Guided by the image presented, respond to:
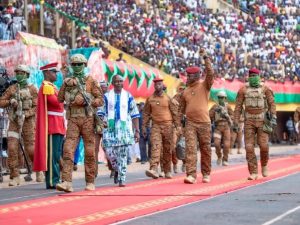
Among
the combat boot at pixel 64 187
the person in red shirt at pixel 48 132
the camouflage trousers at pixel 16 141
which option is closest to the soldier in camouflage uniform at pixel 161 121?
the camouflage trousers at pixel 16 141

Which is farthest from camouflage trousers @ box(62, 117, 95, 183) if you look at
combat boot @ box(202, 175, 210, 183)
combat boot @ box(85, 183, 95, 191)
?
combat boot @ box(202, 175, 210, 183)

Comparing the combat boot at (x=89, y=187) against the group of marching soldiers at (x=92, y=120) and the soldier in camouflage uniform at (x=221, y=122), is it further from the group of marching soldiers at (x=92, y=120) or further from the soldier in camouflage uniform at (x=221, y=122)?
the soldier in camouflage uniform at (x=221, y=122)

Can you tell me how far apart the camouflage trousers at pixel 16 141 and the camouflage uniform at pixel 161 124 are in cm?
221

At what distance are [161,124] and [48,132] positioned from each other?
3.52m

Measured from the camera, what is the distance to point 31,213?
12.6 m

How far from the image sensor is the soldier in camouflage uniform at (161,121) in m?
19.9

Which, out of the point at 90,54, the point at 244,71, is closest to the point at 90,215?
the point at 90,54

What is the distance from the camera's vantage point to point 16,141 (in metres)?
18.7

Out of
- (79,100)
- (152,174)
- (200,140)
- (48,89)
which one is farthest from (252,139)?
(79,100)

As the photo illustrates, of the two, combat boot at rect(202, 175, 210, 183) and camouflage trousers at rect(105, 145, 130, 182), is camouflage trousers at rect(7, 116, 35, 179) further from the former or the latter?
combat boot at rect(202, 175, 210, 183)

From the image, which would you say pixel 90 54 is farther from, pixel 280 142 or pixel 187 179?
pixel 280 142

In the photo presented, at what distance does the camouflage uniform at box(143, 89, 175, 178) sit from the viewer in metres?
19.8

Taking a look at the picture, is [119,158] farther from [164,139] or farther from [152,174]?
[164,139]

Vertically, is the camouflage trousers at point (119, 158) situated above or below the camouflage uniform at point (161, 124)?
below
